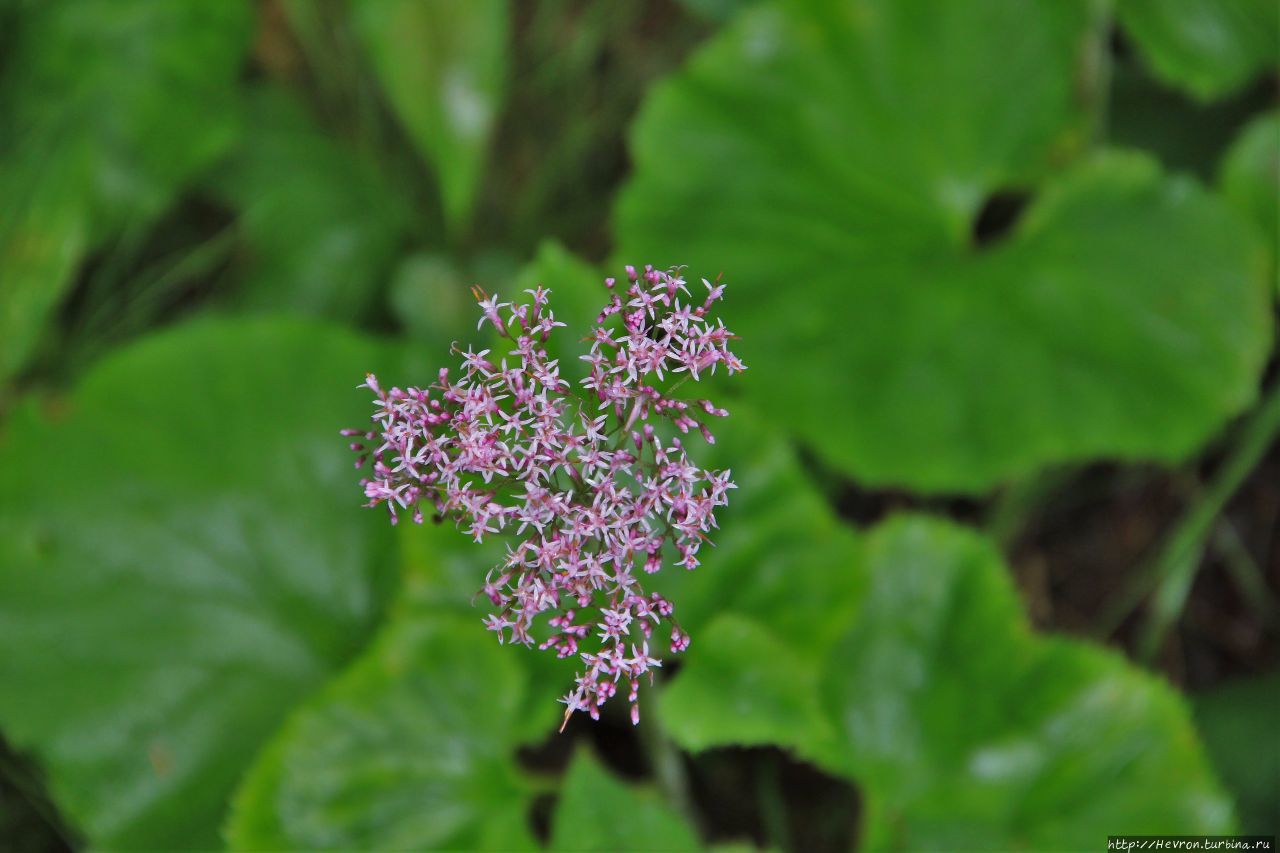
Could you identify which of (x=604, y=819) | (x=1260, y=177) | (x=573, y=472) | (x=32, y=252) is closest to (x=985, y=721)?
(x=604, y=819)

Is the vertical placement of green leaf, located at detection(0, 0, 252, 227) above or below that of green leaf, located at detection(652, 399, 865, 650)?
above

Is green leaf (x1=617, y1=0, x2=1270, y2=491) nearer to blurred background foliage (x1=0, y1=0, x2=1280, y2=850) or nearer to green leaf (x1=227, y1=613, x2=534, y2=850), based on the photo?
blurred background foliage (x1=0, y1=0, x2=1280, y2=850)

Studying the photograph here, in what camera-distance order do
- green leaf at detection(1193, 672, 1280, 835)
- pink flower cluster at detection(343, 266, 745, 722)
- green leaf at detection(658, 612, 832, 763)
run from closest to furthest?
pink flower cluster at detection(343, 266, 745, 722) < green leaf at detection(658, 612, 832, 763) < green leaf at detection(1193, 672, 1280, 835)

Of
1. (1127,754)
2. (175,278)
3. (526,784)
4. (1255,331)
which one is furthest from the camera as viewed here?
(175,278)

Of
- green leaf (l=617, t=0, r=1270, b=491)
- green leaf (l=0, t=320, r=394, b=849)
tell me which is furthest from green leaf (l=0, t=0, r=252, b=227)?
green leaf (l=617, t=0, r=1270, b=491)

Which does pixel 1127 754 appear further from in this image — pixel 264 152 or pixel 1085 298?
pixel 264 152

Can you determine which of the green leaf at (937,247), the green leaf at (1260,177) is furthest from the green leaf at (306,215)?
the green leaf at (1260,177)

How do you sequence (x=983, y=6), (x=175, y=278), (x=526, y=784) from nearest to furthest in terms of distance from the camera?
(x=526, y=784)
(x=983, y=6)
(x=175, y=278)

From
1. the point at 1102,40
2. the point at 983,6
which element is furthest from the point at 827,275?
the point at 1102,40
